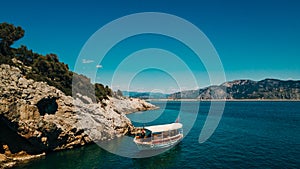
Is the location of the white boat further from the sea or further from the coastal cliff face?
the coastal cliff face

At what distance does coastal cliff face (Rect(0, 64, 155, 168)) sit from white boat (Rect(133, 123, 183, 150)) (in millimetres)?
12107

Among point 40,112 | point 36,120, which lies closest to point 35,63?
point 40,112

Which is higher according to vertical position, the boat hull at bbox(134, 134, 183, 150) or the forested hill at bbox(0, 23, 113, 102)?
the forested hill at bbox(0, 23, 113, 102)

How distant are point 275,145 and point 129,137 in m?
33.7

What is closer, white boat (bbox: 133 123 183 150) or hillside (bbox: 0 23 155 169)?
hillside (bbox: 0 23 155 169)

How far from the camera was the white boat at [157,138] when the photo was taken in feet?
123

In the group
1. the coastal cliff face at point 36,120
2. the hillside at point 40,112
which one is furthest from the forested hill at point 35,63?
the coastal cliff face at point 36,120

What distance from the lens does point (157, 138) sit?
3947cm

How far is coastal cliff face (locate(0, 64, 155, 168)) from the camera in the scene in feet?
98.1

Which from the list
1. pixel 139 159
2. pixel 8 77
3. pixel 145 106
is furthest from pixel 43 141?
pixel 145 106

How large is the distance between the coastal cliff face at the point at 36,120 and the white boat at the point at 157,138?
39.7 ft

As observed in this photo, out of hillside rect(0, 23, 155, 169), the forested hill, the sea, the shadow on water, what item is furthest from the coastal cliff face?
the shadow on water

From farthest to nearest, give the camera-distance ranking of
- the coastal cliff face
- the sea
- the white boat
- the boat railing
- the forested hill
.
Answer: the forested hill → the boat railing → the white boat → the sea → the coastal cliff face

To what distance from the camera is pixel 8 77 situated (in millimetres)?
31016
